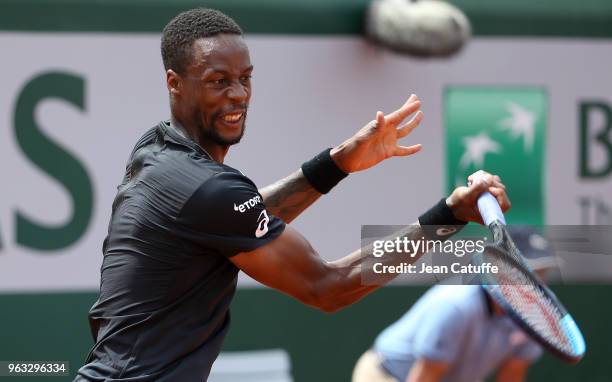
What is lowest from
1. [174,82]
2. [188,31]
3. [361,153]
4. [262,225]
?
[262,225]

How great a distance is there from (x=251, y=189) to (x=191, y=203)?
173 millimetres

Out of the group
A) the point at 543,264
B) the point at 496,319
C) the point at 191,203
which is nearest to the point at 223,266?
the point at 191,203

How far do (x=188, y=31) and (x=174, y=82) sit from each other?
154mm

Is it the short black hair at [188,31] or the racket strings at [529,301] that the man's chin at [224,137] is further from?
the racket strings at [529,301]

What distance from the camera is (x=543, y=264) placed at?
549cm

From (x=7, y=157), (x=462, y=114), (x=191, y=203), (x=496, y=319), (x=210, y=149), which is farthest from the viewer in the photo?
(x=462, y=114)

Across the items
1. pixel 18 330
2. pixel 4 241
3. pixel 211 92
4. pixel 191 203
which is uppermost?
pixel 211 92

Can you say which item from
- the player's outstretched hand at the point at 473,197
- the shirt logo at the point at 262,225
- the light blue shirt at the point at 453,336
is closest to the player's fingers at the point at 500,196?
the player's outstretched hand at the point at 473,197

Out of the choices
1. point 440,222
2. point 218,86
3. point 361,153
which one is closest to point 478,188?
point 440,222

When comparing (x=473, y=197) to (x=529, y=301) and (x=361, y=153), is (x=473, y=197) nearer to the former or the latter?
(x=529, y=301)

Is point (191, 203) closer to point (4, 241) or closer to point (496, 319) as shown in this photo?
point (496, 319)

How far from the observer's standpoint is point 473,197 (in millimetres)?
3084

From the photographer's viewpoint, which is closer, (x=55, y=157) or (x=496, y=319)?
(x=496, y=319)

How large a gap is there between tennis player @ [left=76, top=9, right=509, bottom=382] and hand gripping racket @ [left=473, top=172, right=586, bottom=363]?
129mm
